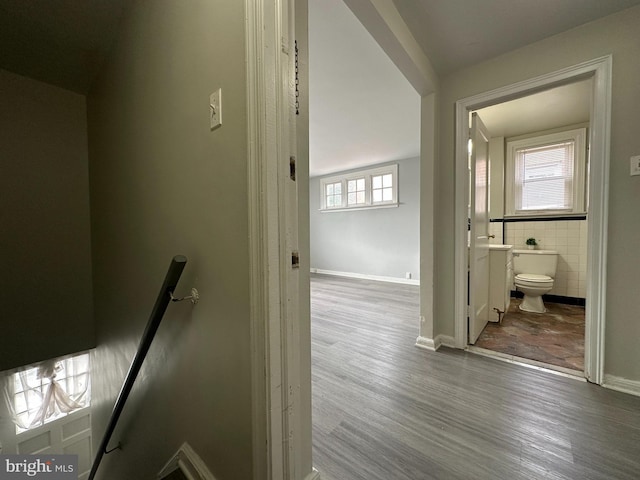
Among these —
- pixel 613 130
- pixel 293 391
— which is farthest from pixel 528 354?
pixel 293 391

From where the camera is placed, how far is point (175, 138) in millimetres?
1003

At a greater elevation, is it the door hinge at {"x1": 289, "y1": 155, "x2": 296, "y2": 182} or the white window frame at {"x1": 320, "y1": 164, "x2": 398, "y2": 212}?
the white window frame at {"x1": 320, "y1": 164, "x2": 398, "y2": 212}

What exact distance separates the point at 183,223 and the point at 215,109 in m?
0.45

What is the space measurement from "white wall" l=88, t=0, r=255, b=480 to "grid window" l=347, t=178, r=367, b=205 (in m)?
4.31

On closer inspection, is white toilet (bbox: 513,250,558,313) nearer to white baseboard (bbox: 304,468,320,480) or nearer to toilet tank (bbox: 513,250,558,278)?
toilet tank (bbox: 513,250,558,278)

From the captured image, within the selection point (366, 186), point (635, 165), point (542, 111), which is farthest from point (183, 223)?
point (366, 186)

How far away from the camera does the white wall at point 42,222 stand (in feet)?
6.78

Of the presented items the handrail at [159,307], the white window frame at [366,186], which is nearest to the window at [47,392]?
the handrail at [159,307]

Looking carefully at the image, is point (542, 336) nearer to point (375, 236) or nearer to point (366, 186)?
point (375, 236)

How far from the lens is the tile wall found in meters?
3.17

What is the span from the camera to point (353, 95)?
2467 mm

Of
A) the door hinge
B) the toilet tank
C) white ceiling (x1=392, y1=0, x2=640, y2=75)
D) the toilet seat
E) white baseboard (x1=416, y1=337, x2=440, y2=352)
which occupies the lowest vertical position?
white baseboard (x1=416, y1=337, x2=440, y2=352)

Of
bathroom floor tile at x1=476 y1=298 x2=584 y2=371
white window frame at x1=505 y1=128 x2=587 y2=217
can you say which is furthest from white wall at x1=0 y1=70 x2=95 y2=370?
white window frame at x1=505 y1=128 x2=587 y2=217

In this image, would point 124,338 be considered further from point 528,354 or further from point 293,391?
point 528,354
